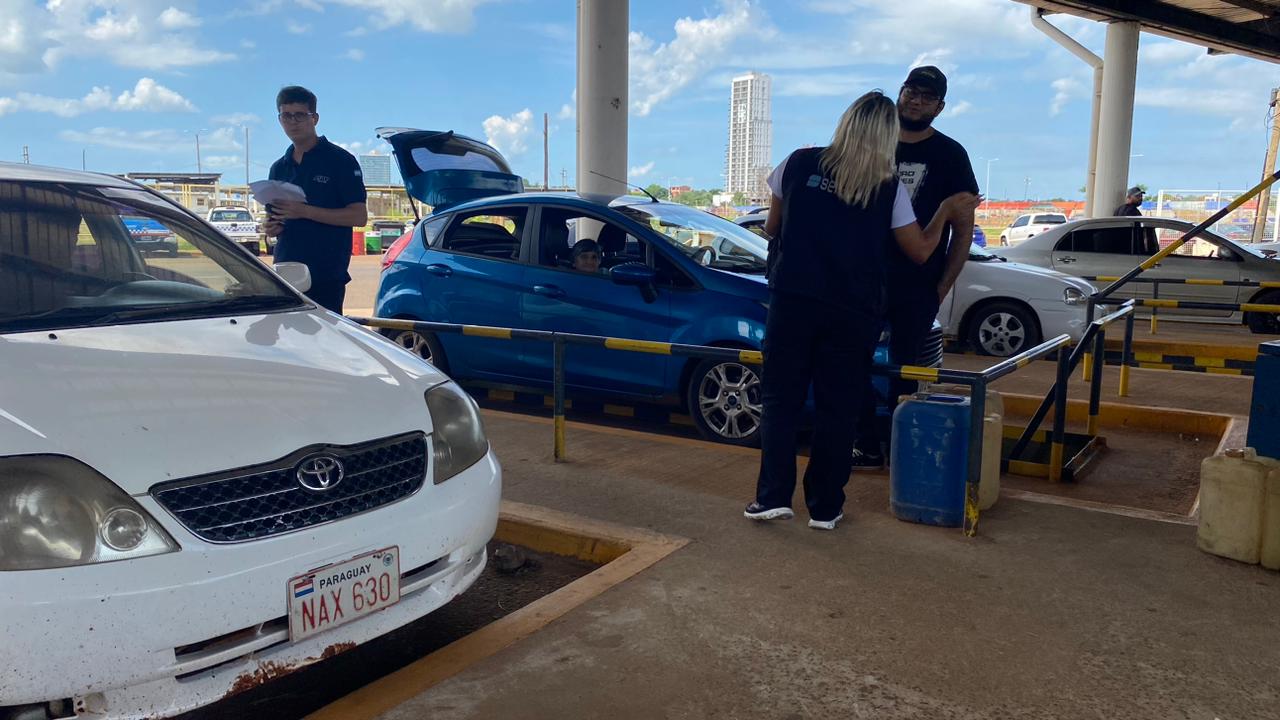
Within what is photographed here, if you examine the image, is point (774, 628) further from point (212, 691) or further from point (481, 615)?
point (212, 691)

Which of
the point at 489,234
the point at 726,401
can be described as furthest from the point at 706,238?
the point at 489,234

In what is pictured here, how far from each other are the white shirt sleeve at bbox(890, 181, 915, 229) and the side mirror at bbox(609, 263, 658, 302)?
7.49 feet

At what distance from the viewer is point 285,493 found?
262cm

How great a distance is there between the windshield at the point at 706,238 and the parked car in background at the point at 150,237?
3.24 metres

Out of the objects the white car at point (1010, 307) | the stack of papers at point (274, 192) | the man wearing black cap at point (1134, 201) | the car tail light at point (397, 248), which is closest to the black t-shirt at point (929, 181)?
the stack of papers at point (274, 192)

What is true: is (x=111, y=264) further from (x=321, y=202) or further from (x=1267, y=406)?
(x=1267, y=406)

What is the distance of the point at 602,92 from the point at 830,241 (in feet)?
27.3

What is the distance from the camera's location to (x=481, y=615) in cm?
382

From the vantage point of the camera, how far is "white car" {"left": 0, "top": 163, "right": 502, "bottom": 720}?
7.46ft

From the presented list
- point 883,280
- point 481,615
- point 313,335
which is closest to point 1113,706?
point 883,280

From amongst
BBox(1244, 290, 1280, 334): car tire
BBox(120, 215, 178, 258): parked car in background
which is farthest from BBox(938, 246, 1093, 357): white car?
BBox(120, 215, 178, 258): parked car in background

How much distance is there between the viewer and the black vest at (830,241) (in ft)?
13.1

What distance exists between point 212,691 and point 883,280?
2.90 metres

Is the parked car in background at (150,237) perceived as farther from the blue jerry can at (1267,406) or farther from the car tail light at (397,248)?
the blue jerry can at (1267,406)
